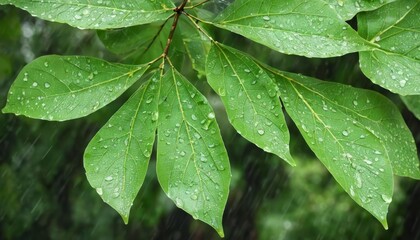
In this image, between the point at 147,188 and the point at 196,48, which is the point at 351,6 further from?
the point at 147,188

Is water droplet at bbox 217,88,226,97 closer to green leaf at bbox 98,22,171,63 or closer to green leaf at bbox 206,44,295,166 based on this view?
green leaf at bbox 206,44,295,166

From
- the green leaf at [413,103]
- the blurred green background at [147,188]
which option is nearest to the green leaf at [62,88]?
the green leaf at [413,103]

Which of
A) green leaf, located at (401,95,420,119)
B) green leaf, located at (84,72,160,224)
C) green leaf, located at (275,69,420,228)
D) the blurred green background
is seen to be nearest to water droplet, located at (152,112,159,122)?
green leaf, located at (84,72,160,224)

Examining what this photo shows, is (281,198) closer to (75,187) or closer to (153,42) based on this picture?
(75,187)

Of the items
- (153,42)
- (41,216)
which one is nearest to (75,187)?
(41,216)

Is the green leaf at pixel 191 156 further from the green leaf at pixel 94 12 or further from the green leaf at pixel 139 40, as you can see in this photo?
the green leaf at pixel 139 40

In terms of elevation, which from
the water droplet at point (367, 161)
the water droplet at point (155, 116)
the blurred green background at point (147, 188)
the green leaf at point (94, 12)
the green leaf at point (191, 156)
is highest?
the green leaf at point (94, 12)

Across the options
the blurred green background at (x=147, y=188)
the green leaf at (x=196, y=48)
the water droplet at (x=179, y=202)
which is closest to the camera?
the water droplet at (x=179, y=202)

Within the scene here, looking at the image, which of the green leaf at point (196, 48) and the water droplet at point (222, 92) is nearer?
the water droplet at point (222, 92)
